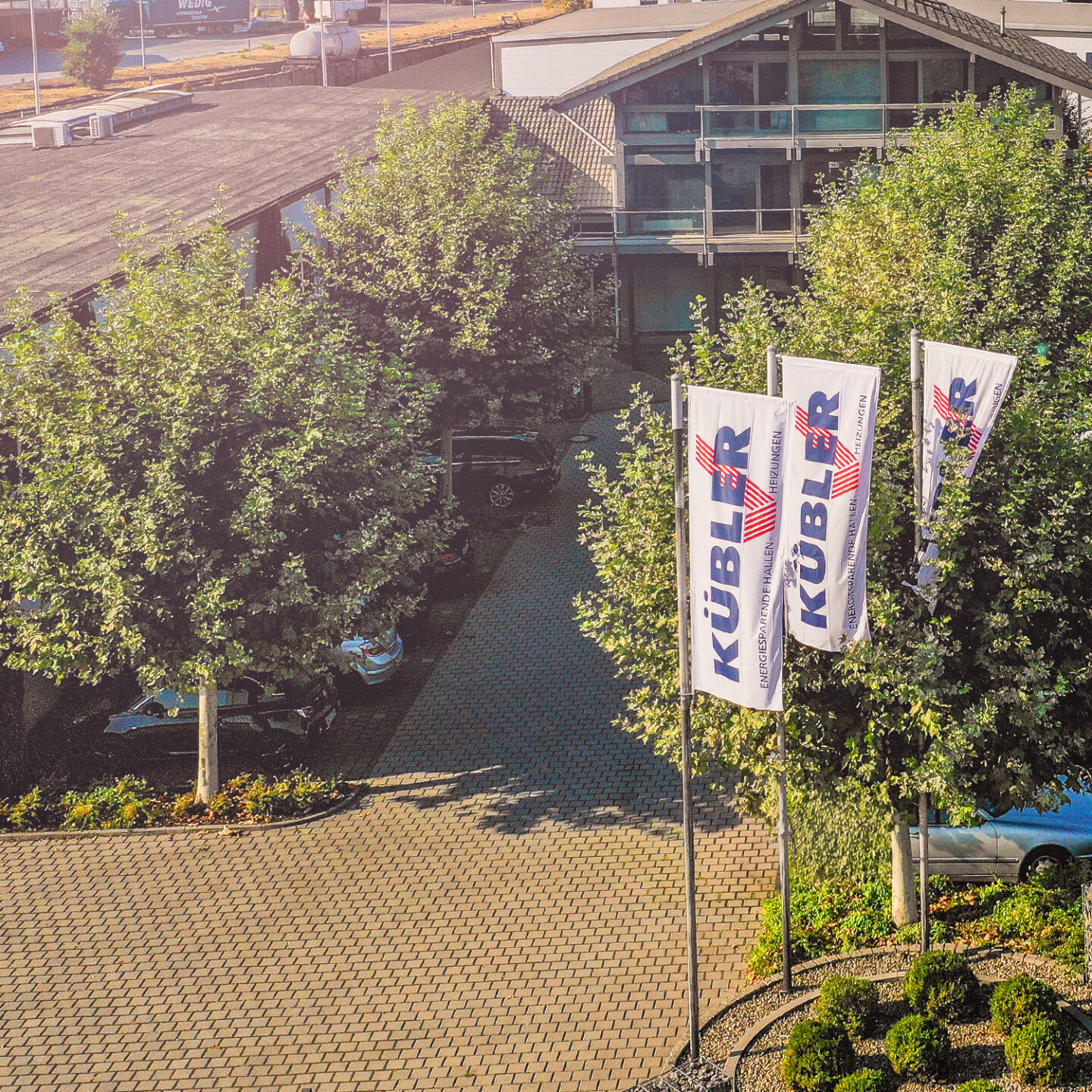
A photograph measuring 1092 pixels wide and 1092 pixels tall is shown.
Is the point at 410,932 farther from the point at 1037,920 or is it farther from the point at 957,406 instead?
the point at 957,406

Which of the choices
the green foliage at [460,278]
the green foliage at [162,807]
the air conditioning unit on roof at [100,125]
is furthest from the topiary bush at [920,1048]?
the air conditioning unit on roof at [100,125]

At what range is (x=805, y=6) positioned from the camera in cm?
4025

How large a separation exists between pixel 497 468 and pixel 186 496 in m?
14.9

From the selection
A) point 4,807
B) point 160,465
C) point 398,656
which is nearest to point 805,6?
point 398,656

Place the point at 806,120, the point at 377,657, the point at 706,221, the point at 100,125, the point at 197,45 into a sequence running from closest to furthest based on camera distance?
the point at 377,657, the point at 806,120, the point at 706,221, the point at 100,125, the point at 197,45

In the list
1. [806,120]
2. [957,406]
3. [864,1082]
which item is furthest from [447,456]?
[864,1082]

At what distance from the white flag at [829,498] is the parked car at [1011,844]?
487 centimetres

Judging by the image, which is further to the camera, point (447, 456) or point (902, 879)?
point (447, 456)

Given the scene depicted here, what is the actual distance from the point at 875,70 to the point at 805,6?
2.87m

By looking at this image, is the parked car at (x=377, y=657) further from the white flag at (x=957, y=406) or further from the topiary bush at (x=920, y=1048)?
the topiary bush at (x=920, y=1048)

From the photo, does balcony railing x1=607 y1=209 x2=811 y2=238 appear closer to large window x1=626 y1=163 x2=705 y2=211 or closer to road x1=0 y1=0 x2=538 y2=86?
large window x1=626 y1=163 x2=705 y2=211

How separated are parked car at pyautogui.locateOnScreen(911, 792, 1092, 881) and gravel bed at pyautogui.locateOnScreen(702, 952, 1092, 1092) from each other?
1.98m

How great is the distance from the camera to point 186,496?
65.2 feet

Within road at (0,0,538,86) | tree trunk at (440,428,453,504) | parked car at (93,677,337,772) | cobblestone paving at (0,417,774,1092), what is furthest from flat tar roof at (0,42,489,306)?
road at (0,0,538,86)
